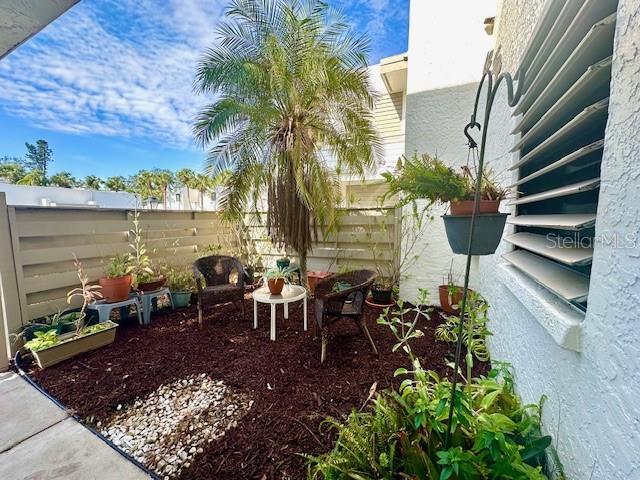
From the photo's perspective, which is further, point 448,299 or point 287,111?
point 287,111

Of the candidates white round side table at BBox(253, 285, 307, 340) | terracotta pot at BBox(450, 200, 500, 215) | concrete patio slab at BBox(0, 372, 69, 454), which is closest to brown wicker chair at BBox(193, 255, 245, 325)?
white round side table at BBox(253, 285, 307, 340)

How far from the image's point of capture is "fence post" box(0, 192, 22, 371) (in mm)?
2844

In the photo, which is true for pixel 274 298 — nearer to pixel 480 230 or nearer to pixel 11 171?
pixel 480 230

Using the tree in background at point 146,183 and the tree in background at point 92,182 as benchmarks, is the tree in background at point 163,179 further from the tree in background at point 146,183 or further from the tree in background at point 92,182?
the tree in background at point 92,182

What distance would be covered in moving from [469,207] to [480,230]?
0.12m

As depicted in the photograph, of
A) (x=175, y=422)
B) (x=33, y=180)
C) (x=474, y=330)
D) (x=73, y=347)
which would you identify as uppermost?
(x=33, y=180)

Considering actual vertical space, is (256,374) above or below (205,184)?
below

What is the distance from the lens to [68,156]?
2889 centimetres

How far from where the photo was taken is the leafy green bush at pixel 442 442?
1.09 meters

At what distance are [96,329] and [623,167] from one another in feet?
14.3

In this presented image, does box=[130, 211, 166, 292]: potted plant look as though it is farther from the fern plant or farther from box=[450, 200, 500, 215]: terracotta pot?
box=[450, 200, 500, 215]: terracotta pot

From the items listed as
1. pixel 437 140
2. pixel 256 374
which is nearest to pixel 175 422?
pixel 256 374

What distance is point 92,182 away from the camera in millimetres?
27125

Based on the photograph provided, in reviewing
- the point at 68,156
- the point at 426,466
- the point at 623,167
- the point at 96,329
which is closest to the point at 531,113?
the point at 623,167
